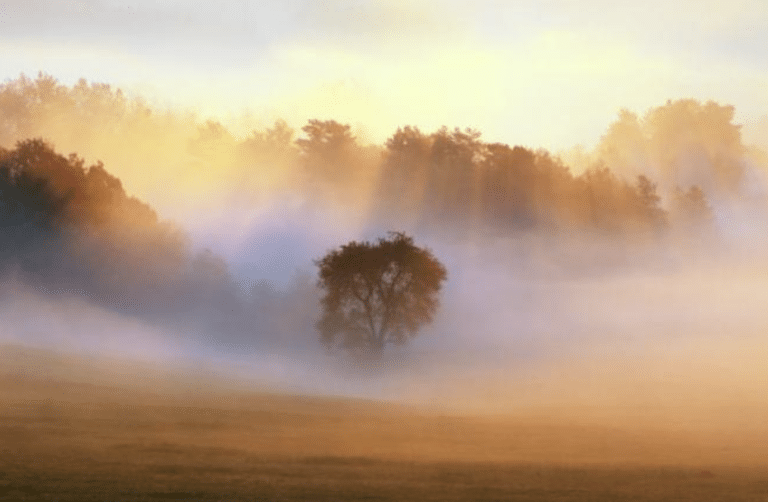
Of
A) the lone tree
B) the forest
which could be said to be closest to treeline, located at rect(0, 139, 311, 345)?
the forest

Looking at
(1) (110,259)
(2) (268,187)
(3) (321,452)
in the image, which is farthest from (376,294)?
(2) (268,187)

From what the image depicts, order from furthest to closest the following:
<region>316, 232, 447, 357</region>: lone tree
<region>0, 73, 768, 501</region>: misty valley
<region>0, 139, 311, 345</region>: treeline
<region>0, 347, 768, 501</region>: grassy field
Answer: <region>0, 139, 311, 345</region>: treeline
<region>316, 232, 447, 357</region>: lone tree
<region>0, 73, 768, 501</region>: misty valley
<region>0, 347, 768, 501</region>: grassy field

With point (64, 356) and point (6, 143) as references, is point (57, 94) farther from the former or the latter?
point (64, 356)

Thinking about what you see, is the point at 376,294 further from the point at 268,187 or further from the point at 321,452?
the point at 268,187

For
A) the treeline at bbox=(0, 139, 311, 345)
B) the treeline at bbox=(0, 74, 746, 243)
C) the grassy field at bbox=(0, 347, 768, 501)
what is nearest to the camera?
the grassy field at bbox=(0, 347, 768, 501)

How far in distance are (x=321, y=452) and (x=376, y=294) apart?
34412mm

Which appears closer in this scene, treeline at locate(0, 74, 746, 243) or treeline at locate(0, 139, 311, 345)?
treeline at locate(0, 139, 311, 345)

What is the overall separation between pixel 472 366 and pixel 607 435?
3143cm

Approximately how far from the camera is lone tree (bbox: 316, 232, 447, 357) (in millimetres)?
80125

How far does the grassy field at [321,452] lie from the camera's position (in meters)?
37.4

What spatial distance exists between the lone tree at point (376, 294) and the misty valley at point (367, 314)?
0.41 ft

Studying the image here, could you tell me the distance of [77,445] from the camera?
146 ft

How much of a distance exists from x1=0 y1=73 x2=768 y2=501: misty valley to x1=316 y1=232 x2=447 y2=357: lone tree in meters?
0.13

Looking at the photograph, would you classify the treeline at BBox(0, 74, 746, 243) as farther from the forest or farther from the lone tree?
the lone tree
